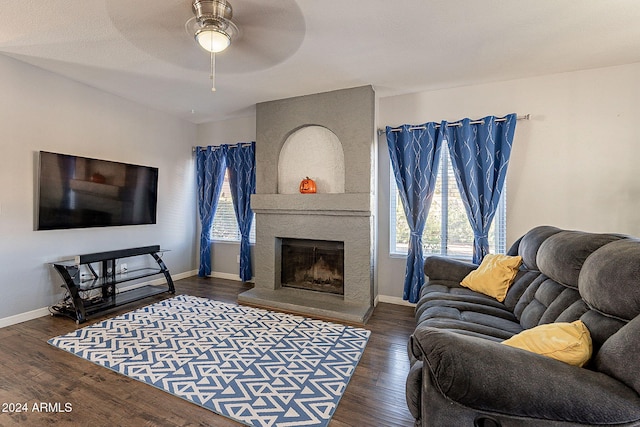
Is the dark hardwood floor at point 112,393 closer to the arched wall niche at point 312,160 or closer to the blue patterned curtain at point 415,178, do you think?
the blue patterned curtain at point 415,178

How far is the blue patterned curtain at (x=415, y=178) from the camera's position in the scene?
3461 millimetres

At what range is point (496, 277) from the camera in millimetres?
2408

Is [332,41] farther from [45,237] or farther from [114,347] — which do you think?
[45,237]

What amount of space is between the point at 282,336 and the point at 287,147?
246 centimetres

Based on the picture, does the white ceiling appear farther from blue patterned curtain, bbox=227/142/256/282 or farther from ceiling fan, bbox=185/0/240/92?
blue patterned curtain, bbox=227/142/256/282

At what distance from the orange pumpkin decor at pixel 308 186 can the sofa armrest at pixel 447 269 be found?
164 centimetres

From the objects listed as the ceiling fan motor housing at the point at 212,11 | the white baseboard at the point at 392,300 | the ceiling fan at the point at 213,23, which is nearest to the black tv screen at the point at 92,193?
the ceiling fan at the point at 213,23

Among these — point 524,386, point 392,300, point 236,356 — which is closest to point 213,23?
point 236,356

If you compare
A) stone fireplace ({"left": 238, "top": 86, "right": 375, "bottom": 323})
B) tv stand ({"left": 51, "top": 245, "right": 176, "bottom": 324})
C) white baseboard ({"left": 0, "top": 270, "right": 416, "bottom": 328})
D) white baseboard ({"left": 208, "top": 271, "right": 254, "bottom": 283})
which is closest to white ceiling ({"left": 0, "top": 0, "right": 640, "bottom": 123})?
stone fireplace ({"left": 238, "top": 86, "right": 375, "bottom": 323})

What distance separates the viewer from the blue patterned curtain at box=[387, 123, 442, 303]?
136 inches

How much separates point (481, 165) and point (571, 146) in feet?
2.90

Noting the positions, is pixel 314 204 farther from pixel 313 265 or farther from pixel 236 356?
pixel 236 356

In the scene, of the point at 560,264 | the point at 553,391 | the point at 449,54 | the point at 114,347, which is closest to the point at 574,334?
the point at 553,391

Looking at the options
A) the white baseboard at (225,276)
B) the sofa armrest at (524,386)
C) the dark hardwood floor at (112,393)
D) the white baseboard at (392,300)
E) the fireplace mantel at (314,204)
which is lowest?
the dark hardwood floor at (112,393)
